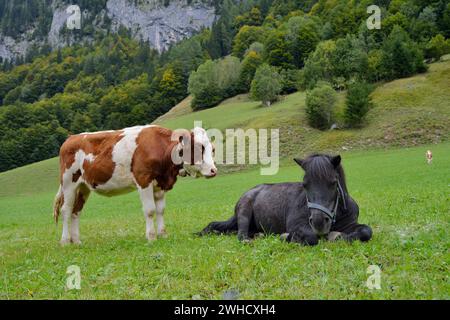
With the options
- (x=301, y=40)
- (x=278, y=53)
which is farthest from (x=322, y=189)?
(x=301, y=40)

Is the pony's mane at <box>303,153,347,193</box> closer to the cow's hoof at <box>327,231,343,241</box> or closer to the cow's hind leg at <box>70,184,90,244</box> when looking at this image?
the cow's hoof at <box>327,231,343,241</box>

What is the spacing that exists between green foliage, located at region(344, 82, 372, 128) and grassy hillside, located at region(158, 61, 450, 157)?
1516mm

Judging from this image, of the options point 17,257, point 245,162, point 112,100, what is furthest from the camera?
point 112,100

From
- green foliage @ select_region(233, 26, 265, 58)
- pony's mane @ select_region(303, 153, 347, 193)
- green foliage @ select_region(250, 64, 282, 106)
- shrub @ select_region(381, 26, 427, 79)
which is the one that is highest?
green foliage @ select_region(233, 26, 265, 58)

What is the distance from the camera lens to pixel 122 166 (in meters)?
10.1

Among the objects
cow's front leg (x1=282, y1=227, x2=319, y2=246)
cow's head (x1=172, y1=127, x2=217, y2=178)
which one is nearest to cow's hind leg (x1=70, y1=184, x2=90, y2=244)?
cow's head (x1=172, y1=127, x2=217, y2=178)

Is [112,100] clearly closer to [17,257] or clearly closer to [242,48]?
[242,48]

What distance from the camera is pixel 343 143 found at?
57594 mm

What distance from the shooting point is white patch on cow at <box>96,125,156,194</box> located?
10.1 metres

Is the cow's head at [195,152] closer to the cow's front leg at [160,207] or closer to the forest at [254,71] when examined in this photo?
the cow's front leg at [160,207]

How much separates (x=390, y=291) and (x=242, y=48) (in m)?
153

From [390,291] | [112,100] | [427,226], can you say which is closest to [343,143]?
[427,226]

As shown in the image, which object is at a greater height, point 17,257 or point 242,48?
point 242,48
